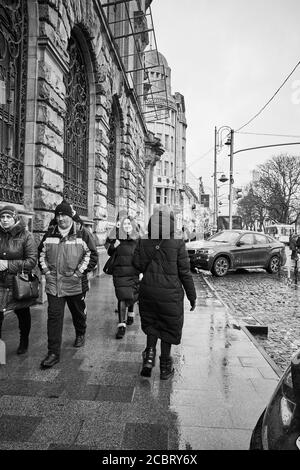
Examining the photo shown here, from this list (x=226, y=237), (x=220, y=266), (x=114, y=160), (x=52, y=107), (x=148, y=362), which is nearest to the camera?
(x=148, y=362)

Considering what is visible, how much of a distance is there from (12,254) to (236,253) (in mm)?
10716

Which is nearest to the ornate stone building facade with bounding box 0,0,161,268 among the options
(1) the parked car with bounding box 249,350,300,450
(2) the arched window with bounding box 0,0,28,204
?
(2) the arched window with bounding box 0,0,28,204

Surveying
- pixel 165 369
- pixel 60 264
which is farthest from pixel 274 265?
pixel 60 264

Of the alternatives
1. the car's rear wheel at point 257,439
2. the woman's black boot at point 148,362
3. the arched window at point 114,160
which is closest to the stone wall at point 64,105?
the arched window at point 114,160

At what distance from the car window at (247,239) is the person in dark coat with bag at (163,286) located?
10.7 m

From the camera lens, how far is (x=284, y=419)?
1668 millimetres

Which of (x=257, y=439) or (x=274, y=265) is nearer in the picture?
(x=257, y=439)

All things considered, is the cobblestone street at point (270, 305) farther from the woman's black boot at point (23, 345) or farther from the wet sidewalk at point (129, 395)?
the woman's black boot at point (23, 345)

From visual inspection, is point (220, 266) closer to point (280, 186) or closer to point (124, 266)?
point (124, 266)

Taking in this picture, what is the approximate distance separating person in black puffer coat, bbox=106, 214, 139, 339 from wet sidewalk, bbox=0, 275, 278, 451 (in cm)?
51

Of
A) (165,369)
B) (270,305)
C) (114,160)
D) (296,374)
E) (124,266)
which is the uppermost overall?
(114,160)

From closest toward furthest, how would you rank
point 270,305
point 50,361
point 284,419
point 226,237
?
point 284,419 < point 50,361 < point 270,305 < point 226,237

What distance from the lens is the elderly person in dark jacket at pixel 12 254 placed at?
404 cm
